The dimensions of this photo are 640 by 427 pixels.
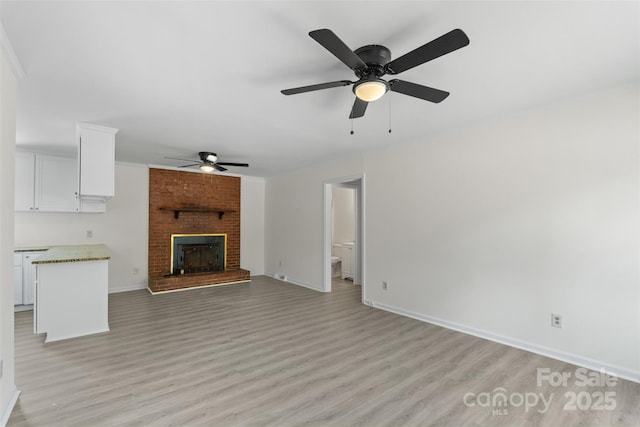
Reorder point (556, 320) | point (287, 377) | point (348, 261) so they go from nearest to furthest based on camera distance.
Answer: point (287, 377) → point (556, 320) → point (348, 261)

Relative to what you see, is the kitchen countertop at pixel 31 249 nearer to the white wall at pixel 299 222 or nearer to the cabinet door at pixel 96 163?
the cabinet door at pixel 96 163

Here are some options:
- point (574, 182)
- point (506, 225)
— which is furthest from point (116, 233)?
point (574, 182)

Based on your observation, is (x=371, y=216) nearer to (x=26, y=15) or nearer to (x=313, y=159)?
(x=313, y=159)

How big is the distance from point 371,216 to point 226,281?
3416 mm

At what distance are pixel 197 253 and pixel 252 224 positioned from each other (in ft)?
4.71

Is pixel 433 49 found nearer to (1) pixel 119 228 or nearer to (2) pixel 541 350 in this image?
(2) pixel 541 350

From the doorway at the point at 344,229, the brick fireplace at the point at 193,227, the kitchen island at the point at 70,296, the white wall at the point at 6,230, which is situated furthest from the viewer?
the brick fireplace at the point at 193,227

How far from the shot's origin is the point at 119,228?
17.9 feet

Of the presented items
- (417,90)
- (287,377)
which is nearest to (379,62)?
(417,90)

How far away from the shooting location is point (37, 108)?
2.94 meters

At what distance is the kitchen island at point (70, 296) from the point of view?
3186 millimetres

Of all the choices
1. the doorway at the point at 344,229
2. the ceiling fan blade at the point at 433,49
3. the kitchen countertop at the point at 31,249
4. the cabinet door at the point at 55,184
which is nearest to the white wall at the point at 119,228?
the kitchen countertop at the point at 31,249

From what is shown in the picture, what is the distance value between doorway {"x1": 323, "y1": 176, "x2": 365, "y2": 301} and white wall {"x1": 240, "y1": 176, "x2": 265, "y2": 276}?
1.81 m

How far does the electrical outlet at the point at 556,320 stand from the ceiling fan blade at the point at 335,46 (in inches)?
114
